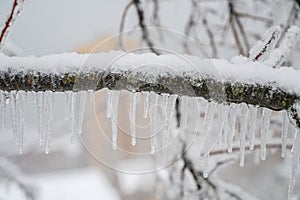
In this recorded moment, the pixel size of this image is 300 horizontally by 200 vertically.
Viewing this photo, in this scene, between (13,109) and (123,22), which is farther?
(123,22)

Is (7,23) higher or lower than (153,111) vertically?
higher

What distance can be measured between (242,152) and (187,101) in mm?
138

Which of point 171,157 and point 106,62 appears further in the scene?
point 171,157

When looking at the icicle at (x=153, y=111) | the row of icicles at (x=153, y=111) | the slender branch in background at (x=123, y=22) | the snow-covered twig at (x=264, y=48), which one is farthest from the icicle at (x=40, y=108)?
the slender branch in background at (x=123, y=22)

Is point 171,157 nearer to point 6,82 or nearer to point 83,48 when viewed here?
point 6,82

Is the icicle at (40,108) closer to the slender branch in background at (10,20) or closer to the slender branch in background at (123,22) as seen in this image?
the slender branch in background at (10,20)

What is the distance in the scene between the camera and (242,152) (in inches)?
30.4

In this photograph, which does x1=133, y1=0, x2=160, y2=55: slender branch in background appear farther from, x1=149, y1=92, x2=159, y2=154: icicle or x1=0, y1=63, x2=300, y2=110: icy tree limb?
x1=0, y1=63, x2=300, y2=110: icy tree limb

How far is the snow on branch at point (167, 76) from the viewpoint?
2.07 feet

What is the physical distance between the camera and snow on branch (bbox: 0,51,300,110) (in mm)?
631

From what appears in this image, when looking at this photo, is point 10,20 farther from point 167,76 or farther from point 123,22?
point 123,22

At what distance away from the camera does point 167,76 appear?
0.63m

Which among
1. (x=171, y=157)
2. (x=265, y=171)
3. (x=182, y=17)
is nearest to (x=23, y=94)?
(x=171, y=157)

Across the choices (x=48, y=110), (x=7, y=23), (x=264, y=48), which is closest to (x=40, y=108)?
(x=48, y=110)
